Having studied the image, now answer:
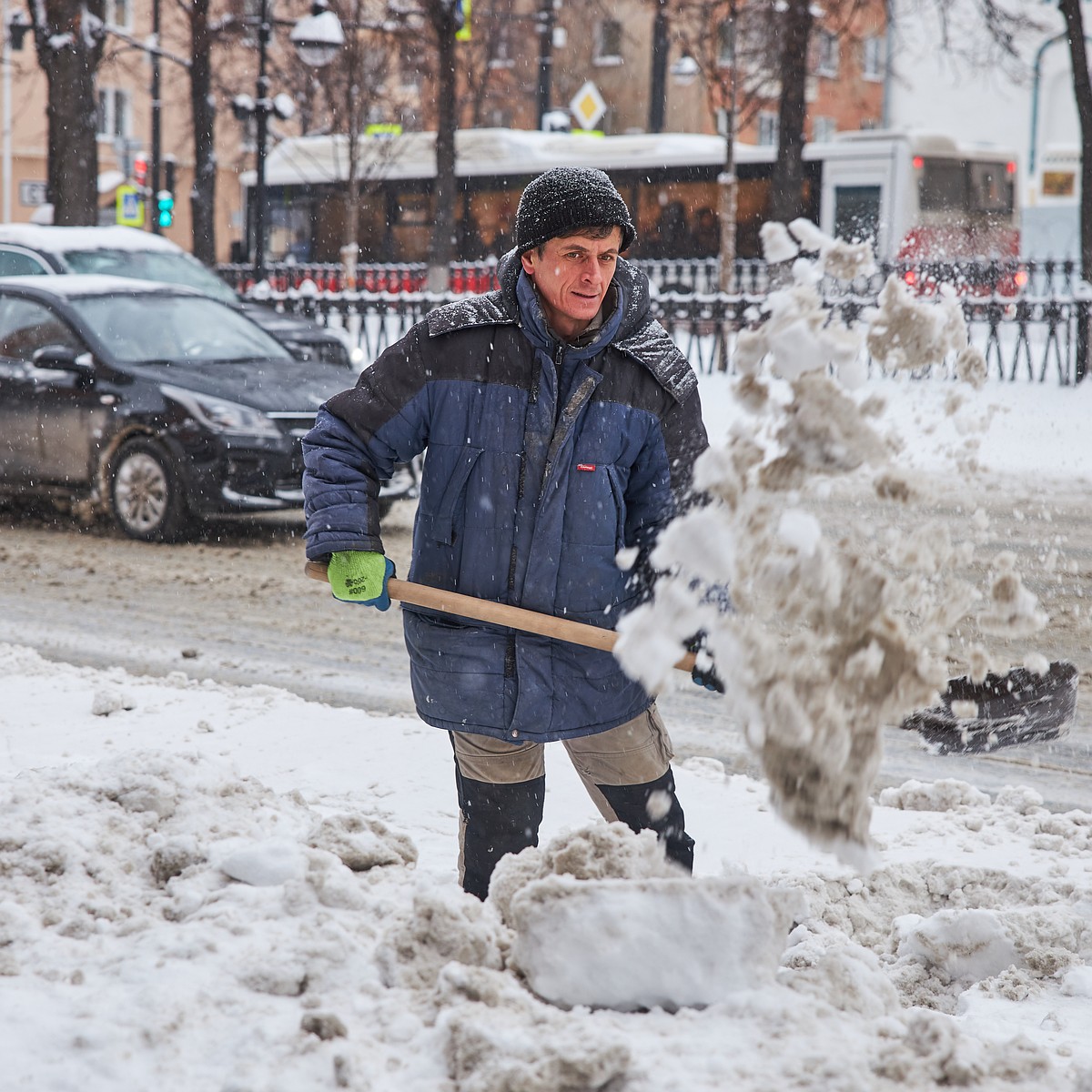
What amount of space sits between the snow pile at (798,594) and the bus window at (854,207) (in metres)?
19.0

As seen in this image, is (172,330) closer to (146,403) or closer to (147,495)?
(146,403)

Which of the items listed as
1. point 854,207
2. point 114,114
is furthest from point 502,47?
point 854,207

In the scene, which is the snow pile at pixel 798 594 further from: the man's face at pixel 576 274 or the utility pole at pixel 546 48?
the utility pole at pixel 546 48

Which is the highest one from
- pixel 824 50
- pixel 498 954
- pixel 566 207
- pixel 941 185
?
pixel 824 50

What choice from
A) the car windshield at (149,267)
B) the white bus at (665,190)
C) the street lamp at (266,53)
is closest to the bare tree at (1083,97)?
the white bus at (665,190)

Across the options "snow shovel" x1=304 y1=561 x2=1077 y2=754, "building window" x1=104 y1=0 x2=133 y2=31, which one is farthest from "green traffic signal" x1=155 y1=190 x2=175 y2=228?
"snow shovel" x1=304 y1=561 x2=1077 y2=754

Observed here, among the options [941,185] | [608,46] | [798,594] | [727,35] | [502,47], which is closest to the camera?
[798,594]

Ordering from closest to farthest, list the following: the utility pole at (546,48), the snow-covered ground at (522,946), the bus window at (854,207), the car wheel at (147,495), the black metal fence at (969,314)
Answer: the snow-covered ground at (522,946)
the car wheel at (147,495)
the black metal fence at (969,314)
the bus window at (854,207)
the utility pole at (546,48)

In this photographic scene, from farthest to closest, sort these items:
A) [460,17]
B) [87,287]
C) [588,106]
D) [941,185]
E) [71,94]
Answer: [588,106]
[941,185]
[460,17]
[71,94]
[87,287]

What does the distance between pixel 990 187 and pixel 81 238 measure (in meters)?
14.6

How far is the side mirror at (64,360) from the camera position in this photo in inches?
360

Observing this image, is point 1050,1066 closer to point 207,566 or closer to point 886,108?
point 207,566

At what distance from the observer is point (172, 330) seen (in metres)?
9.69

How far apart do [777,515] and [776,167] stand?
56.0 feet
